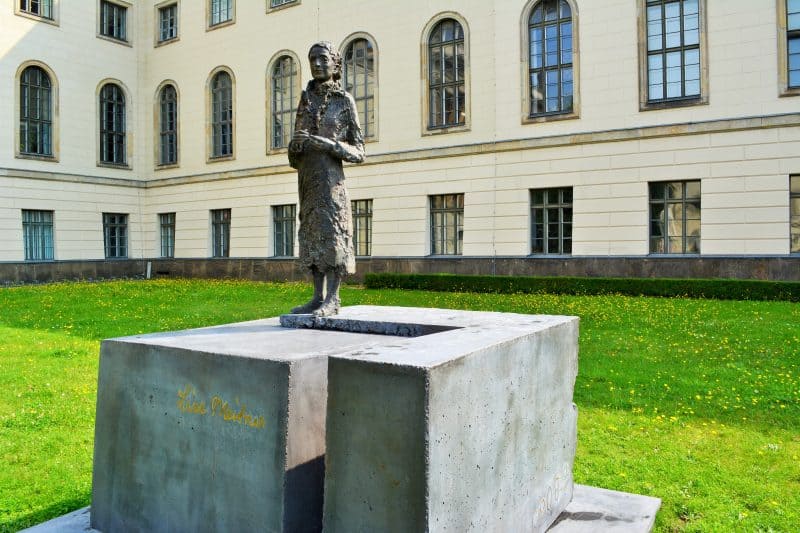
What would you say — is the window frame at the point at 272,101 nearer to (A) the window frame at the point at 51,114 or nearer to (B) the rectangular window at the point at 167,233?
(B) the rectangular window at the point at 167,233

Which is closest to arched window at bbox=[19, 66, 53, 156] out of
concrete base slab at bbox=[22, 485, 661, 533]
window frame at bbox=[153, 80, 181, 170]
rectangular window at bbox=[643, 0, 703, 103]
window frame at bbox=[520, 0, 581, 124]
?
window frame at bbox=[153, 80, 181, 170]

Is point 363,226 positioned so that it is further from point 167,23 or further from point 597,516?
point 597,516

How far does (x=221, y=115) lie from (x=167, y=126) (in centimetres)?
406

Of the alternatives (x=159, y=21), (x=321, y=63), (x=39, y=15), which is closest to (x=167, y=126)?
(x=159, y=21)

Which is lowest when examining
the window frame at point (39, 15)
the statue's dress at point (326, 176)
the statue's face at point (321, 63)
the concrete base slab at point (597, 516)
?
the concrete base slab at point (597, 516)

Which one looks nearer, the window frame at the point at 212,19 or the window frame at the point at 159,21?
the window frame at the point at 212,19

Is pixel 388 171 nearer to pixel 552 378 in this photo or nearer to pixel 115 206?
pixel 115 206

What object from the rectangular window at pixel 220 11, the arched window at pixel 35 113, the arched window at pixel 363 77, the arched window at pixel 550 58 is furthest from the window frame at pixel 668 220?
the arched window at pixel 35 113

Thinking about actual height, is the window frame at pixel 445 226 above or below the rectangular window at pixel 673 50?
below

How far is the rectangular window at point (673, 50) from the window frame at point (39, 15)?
2621 cm

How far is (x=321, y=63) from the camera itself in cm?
599

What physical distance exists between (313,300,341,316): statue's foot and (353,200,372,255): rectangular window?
21717 mm

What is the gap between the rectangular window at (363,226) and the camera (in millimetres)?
28047

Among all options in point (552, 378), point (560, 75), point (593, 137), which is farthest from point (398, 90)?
point (552, 378)
